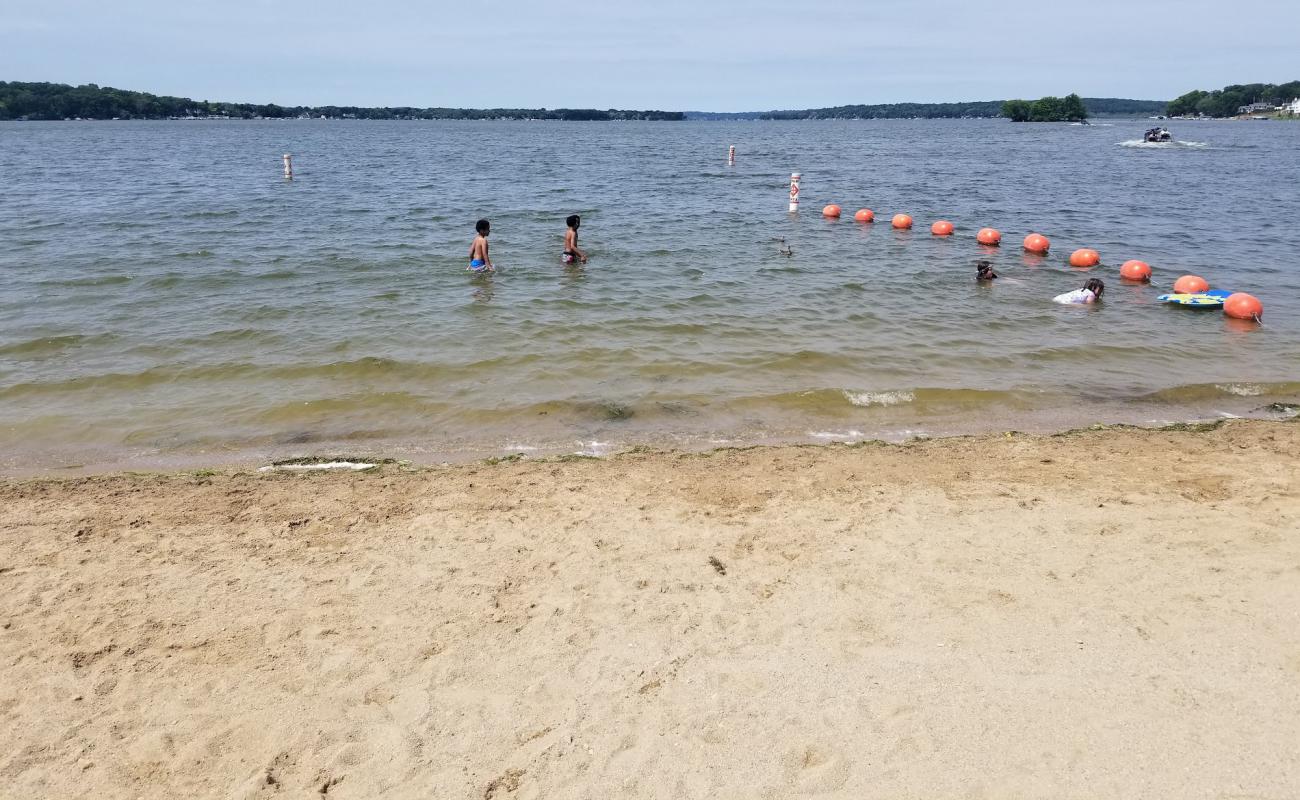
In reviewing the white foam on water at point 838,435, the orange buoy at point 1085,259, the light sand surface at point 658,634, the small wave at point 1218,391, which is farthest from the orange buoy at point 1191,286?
the white foam on water at point 838,435

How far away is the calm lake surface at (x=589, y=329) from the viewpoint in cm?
885

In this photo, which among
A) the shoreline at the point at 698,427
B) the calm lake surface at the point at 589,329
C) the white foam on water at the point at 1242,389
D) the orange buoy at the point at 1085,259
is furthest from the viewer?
the orange buoy at the point at 1085,259

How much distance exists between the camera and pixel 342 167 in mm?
44938

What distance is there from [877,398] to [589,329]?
4646 millimetres

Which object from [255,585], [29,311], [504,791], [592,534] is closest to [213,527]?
[255,585]

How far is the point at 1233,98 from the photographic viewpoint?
156 metres

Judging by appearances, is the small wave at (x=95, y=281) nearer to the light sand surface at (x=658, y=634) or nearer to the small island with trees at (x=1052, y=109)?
the light sand surface at (x=658, y=634)

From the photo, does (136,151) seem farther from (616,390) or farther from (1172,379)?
(1172,379)

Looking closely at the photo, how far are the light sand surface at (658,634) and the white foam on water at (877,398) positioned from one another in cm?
226

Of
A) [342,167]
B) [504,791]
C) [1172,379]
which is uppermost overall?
[342,167]

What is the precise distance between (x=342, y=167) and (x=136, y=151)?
21.6m

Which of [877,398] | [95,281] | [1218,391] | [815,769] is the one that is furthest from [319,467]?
[95,281]

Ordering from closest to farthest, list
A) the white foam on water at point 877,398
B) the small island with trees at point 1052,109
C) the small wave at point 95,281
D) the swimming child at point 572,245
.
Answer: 1. the white foam on water at point 877,398
2. the small wave at point 95,281
3. the swimming child at point 572,245
4. the small island with trees at point 1052,109

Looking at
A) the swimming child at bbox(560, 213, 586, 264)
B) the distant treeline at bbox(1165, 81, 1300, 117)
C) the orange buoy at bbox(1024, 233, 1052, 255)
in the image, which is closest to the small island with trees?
the distant treeline at bbox(1165, 81, 1300, 117)
